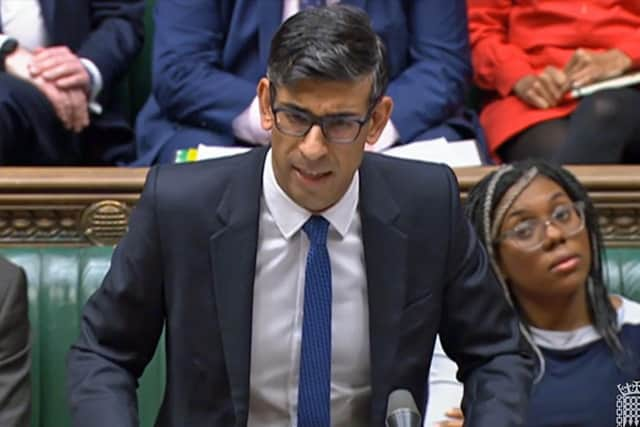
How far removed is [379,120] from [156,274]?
27cm

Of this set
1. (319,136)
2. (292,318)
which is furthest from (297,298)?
(319,136)

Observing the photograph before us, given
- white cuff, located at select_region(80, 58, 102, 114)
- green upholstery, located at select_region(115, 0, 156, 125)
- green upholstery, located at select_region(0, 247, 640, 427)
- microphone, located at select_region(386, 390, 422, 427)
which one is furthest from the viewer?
green upholstery, located at select_region(115, 0, 156, 125)

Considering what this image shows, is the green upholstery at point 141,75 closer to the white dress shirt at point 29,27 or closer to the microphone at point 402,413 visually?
the white dress shirt at point 29,27

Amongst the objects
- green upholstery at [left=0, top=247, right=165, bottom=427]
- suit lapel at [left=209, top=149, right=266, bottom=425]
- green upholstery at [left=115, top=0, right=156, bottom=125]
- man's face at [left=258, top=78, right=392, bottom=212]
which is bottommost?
green upholstery at [left=0, top=247, right=165, bottom=427]

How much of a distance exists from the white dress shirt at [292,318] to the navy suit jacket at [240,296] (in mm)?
23

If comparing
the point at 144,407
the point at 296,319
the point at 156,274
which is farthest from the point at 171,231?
the point at 144,407

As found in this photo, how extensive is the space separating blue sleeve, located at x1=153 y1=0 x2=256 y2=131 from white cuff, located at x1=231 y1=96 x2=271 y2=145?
3 cm

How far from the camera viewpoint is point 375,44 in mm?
1360

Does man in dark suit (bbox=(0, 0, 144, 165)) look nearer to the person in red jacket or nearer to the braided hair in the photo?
the person in red jacket

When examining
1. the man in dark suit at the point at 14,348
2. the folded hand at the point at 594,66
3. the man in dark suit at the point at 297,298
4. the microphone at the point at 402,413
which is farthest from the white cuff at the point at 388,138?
the microphone at the point at 402,413

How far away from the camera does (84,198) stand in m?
2.22

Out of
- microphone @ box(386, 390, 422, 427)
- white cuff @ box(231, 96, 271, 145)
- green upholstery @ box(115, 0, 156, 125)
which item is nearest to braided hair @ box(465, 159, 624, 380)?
white cuff @ box(231, 96, 271, 145)

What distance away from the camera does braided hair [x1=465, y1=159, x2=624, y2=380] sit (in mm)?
2016

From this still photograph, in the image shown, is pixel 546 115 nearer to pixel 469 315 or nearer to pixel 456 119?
pixel 456 119
